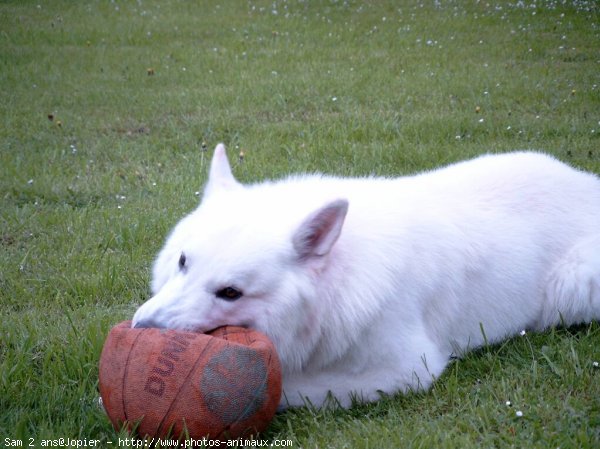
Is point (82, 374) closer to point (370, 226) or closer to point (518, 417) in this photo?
point (370, 226)

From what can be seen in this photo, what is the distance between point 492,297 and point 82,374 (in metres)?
2.05

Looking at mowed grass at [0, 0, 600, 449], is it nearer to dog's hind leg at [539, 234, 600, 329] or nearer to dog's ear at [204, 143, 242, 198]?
dog's hind leg at [539, 234, 600, 329]

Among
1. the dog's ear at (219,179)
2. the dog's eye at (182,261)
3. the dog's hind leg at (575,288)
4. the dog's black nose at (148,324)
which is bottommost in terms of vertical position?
the dog's hind leg at (575,288)

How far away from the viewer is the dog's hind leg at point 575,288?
3910 millimetres

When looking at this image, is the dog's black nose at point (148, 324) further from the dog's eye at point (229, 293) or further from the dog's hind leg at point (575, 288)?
the dog's hind leg at point (575, 288)

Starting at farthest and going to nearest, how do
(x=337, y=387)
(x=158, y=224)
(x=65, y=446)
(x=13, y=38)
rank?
(x=13, y=38) < (x=158, y=224) < (x=337, y=387) < (x=65, y=446)

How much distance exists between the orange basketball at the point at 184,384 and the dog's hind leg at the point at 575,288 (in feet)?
5.95

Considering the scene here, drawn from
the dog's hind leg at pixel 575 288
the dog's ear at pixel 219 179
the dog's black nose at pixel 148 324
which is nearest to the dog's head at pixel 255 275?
the dog's black nose at pixel 148 324

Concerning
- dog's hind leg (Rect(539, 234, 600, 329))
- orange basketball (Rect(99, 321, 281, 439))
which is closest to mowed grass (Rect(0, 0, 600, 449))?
dog's hind leg (Rect(539, 234, 600, 329))

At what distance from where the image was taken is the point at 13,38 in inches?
470

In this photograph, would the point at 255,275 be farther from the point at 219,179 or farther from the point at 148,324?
the point at 219,179

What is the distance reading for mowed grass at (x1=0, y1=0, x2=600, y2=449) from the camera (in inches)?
128

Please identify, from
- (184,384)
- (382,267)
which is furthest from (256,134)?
(184,384)

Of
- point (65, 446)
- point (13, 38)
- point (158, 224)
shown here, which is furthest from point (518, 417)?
point (13, 38)
